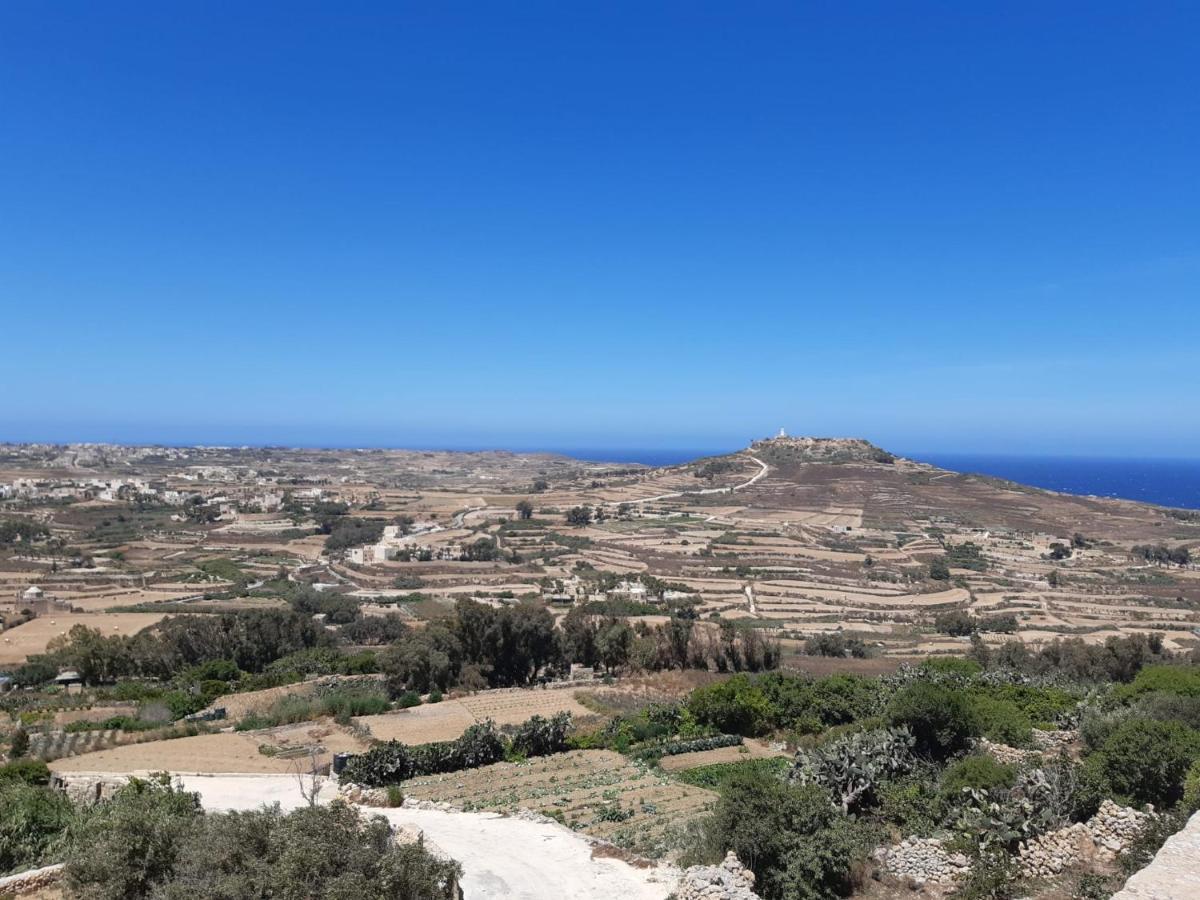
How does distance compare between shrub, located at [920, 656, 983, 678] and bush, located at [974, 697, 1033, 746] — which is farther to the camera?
A: shrub, located at [920, 656, 983, 678]

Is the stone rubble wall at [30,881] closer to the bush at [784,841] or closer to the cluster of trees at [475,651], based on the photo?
the bush at [784,841]

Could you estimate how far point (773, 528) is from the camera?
90.0 m

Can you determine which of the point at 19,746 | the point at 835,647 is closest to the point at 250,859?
the point at 19,746

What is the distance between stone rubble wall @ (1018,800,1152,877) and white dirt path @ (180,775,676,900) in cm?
682

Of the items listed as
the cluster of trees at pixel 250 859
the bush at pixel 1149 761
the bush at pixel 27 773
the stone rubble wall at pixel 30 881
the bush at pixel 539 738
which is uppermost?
the cluster of trees at pixel 250 859

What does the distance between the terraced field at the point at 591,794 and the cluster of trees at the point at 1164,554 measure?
74.9m

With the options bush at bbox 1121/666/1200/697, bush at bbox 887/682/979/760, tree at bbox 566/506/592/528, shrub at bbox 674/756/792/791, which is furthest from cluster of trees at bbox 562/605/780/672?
tree at bbox 566/506/592/528

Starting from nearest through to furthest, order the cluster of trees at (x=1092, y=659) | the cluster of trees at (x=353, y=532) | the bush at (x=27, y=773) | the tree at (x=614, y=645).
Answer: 1. the bush at (x=27, y=773)
2. the cluster of trees at (x=1092, y=659)
3. the tree at (x=614, y=645)
4. the cluster of trees at (x=353, y=532)

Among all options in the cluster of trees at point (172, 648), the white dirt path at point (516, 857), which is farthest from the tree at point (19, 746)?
the cluster of trees at point (172, 648)

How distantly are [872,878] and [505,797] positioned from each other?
9.87m

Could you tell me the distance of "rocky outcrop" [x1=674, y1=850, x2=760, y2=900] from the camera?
12.5 metres

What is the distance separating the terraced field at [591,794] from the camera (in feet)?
57.7

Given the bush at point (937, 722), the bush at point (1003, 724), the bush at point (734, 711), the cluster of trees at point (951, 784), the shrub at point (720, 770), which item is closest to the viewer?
the cluster of trees at point (951, 784)

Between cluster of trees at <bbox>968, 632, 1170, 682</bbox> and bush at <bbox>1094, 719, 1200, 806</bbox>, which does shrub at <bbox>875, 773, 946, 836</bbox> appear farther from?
cluster of trees at <bbox>968, 632, 1170, 682</bbox>
